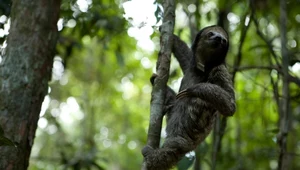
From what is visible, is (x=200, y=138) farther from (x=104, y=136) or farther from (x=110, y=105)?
(x=104, y=136)

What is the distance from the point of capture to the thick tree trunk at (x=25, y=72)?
16.5 ft

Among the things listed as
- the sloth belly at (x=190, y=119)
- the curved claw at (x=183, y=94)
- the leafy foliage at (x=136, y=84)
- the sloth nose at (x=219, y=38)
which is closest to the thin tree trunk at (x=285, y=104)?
the leafy foliage at (x=136, y=84)

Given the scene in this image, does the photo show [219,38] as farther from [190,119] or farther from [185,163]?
[185,163]

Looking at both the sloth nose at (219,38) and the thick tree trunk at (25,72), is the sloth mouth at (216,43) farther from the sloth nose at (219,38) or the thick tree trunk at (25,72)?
the thick tree trunk at (25,72)

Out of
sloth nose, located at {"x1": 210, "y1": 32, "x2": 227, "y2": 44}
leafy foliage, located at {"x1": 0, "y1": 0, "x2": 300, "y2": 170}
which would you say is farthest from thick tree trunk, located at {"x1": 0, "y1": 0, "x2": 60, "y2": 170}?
sloth nose, located at {"x1": 210, "y1": 32, "x2": 227, "y2": 44}

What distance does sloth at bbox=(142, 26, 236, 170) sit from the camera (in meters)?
5.43

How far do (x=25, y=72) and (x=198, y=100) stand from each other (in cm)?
237

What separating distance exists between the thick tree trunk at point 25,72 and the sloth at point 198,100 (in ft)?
4.96

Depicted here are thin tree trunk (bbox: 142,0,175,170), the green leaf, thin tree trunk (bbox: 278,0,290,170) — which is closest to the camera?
thin tree trunk (bbox: 142,0,175,170)

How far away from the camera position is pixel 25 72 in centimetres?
526

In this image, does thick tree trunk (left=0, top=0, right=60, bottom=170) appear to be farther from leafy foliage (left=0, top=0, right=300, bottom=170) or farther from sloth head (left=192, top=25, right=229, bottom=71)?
sloth head (left=192, top=25, right=229, bottom=71)

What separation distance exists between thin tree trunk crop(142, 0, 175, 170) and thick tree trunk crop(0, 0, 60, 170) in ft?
5.27

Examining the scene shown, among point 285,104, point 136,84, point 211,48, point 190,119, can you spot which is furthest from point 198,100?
point 136,84

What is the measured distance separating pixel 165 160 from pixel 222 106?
1065mm
